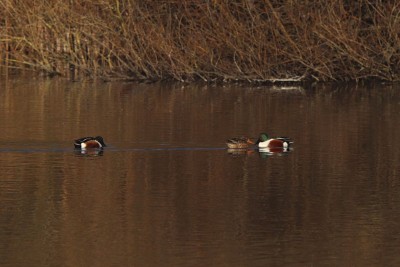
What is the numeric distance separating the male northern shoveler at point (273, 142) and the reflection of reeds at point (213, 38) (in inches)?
419

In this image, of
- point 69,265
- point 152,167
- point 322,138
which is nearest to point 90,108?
point 322,138

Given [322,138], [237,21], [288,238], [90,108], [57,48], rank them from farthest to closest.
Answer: [57,48] < [237,21] < [90,108] < [322,138] < [288,238]

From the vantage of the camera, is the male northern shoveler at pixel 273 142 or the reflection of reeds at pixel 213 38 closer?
the male northern shoveler at pixel 273 142

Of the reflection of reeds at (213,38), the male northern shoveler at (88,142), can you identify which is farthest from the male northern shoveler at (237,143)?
the reflection of reeds at (213,38)

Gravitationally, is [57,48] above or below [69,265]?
above

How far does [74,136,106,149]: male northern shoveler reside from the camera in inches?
676

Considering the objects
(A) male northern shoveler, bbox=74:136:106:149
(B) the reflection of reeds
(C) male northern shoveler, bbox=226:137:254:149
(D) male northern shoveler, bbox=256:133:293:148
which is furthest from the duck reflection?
(B) the reflection of reeds

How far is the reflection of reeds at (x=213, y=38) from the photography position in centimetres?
2922

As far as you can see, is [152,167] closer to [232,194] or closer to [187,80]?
[232,194]

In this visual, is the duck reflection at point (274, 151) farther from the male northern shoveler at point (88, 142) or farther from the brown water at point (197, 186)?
the male northern shoveler at point (88, 142)

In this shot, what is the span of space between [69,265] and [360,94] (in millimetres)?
17607

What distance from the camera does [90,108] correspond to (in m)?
23.7

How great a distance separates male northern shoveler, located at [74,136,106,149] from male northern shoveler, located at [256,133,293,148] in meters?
2.14

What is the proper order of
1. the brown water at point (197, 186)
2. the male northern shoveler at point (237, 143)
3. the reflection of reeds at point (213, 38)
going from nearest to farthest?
the brown water at point (197, 186) < the male northern shoveler at point (237, 143) < the reflection of reeds at point (213, 38)
